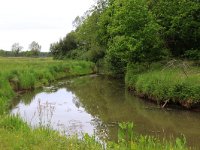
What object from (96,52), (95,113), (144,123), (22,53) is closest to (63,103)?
(95,113)

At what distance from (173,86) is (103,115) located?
394 centimetres

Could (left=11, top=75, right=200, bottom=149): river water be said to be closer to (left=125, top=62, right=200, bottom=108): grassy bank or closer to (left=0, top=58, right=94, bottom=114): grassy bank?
(left=125, top=62, right=200, bottom=108): grassy bank

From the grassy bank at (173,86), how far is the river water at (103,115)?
0.58 metres

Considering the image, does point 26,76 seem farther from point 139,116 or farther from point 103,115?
point 139,116

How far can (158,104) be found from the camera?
20328 mm

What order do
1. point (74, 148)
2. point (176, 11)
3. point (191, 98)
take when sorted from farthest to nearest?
point (176, 11), point (191, 98), point (74, 148)

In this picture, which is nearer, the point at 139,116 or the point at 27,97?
the point at 139,116

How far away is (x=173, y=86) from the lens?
1909cm

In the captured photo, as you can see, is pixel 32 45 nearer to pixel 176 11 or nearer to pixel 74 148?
pixel 176 11

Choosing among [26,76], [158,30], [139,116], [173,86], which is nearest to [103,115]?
[139,116]

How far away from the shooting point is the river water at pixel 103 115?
14.2 meters

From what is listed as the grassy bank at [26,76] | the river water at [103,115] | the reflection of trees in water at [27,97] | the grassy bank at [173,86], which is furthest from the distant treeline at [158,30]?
the grassy bank at [26,76]

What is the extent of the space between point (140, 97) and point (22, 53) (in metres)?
85.0

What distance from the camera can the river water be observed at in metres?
14.2
